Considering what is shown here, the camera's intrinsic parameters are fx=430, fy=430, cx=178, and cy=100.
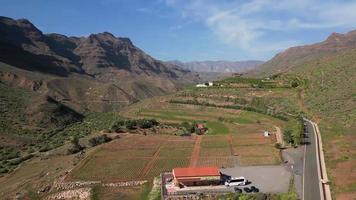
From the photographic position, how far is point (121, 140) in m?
84.1

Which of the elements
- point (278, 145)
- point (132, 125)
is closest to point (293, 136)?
point (278, 145)

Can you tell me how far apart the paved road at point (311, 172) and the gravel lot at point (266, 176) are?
242 cm

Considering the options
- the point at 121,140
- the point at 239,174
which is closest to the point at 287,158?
the point at 239,174

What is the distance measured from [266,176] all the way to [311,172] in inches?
238

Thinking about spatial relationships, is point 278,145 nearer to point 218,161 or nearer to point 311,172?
point 218,161

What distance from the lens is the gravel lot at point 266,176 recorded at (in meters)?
52.9

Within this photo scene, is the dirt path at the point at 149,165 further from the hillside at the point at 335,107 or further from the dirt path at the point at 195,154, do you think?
the hillside at the point at 335,107

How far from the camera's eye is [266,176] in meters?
57.8

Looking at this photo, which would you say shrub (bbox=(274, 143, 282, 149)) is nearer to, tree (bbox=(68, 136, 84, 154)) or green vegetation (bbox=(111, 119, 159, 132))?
green vegetation (bbox=(111, 119, 159, 132))

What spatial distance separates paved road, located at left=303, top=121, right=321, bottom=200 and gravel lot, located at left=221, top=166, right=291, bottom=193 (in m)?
2.42

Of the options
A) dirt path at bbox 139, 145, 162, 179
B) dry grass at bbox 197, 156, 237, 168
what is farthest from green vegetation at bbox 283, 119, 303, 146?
dirt path at bbox 139, 145, 162, 179

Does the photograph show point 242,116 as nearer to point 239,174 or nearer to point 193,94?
point 193,94

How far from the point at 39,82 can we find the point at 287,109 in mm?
120442

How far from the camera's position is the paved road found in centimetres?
4953
